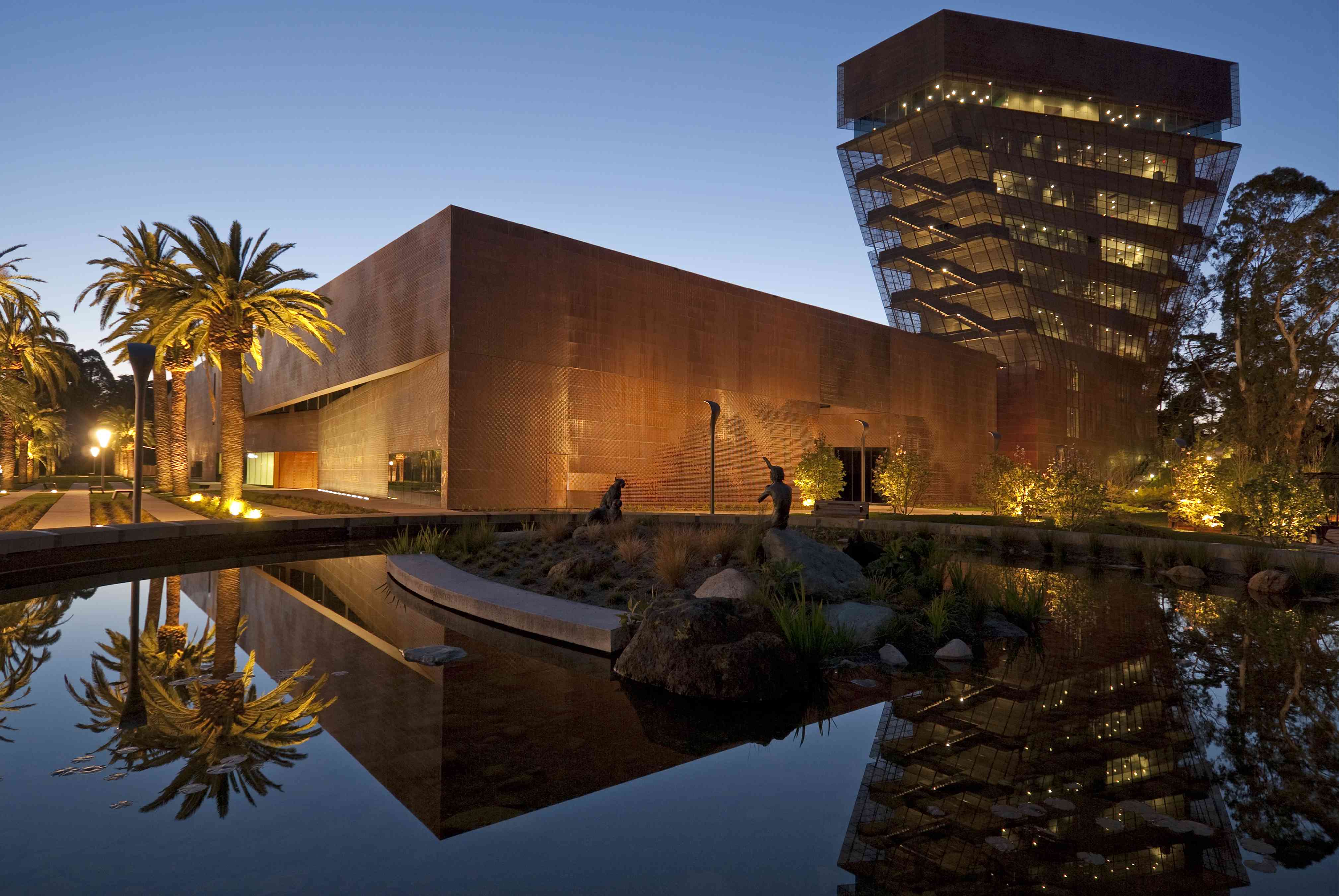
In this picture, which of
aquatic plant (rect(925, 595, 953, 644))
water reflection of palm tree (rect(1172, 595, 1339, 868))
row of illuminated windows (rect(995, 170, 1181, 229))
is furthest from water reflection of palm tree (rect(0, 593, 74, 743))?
row of illuminated windows (rect(995, 170, 1181, 229))

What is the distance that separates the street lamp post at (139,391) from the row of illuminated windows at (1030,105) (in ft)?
181

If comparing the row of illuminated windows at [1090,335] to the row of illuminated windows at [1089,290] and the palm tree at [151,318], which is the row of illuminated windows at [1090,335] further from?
the palm tree at [151,318]

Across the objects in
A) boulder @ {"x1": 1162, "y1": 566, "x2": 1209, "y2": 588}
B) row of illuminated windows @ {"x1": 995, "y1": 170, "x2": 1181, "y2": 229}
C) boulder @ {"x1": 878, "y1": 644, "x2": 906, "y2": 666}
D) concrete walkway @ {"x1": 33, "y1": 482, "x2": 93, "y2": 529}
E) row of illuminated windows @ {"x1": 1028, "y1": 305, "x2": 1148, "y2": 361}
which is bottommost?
boulder @ {"x1": 1162, "y1": 566, "x2": 1209, "y2": 588}

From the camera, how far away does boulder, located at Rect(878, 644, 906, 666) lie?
715cm

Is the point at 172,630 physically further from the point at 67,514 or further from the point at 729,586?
the point at 67,514

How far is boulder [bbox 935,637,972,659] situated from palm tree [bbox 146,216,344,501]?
2474 cm

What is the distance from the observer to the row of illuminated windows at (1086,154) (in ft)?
183

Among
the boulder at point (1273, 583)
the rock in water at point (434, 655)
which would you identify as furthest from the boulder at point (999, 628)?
the boulder at point (1273, 583)

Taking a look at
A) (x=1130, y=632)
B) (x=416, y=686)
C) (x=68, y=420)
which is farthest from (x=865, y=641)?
(x=68, y=420)

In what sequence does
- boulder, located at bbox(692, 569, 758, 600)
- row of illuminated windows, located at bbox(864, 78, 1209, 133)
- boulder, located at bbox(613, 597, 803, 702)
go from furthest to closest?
1. row of illuminated windows, located at bbox(864, 78, 1209, 133)
2. boulder, located at bbox(692, 569, 758, 600)
3. boulder, located at bbox(613, 597, 803, 702)

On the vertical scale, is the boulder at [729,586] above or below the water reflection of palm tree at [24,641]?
above

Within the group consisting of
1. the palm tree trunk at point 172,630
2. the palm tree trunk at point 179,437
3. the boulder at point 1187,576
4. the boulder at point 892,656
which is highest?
the palm tree trunk at point 179,437

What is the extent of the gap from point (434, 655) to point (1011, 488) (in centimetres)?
2038

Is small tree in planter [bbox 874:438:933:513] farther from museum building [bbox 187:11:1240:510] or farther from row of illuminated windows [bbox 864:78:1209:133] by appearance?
row of illuminated windows [bbox 864:78:1209:133]
